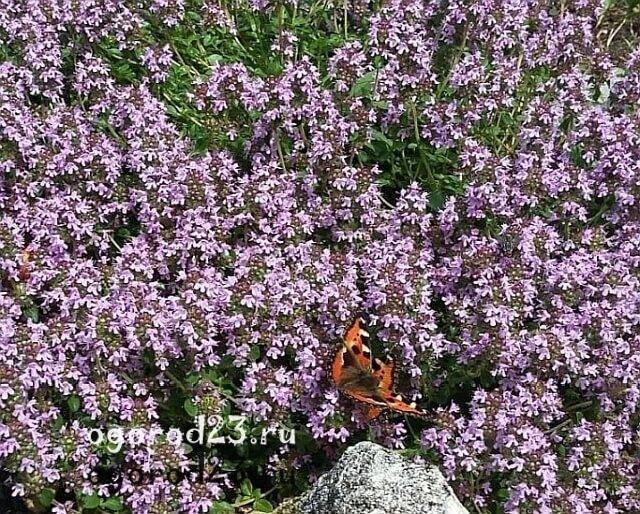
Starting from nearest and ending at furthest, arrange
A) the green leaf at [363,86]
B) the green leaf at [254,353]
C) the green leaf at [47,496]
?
the green leaf at [47,496]
the green leaf at [254,353]
the green leaf at [363,86]

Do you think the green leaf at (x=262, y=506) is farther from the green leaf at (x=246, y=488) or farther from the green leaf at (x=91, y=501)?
the green leaf at (x=91, y=501)

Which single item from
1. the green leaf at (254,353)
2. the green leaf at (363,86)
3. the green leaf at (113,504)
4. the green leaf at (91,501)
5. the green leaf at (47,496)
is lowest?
the green leaf at (113,504)

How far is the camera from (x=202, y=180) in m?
4.52

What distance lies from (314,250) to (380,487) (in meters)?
A: 1.22

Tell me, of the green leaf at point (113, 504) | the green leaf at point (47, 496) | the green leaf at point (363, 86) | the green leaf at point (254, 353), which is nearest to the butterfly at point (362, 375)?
the green leaf at point (254, 353)

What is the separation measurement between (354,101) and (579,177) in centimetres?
110

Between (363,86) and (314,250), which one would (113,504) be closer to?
(314,250)

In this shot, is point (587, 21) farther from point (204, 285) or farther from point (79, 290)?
point (79, 290)

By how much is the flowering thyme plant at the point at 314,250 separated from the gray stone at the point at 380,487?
330mm

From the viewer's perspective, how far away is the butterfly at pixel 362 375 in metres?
3.85

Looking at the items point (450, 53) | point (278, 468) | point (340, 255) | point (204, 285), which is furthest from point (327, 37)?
point (278, 468)

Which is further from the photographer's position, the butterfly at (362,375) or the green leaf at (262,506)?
the green leaf at (262,506)

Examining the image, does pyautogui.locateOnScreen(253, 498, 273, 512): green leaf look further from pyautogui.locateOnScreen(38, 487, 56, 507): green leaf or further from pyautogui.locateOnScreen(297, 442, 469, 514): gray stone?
pyautogui.locateOnScreen(38, 487, 56, 507): green leaf

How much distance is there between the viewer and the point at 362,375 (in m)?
3.88
